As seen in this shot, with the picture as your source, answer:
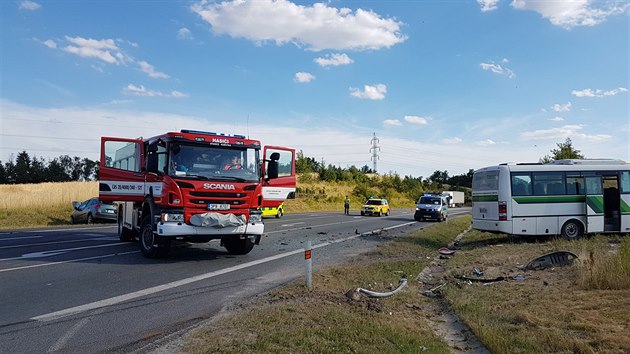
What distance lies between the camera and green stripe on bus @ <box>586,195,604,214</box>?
1764 centimetres

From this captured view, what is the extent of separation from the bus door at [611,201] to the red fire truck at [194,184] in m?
12.2

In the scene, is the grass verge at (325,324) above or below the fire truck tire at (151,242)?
below

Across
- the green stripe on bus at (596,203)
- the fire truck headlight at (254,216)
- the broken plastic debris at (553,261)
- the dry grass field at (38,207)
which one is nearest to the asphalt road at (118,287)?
the fire truck headlight at (254,216)

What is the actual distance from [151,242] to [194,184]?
2.21 m

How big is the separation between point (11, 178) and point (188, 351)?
109 m

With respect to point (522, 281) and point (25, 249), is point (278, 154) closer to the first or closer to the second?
point (522, 281)

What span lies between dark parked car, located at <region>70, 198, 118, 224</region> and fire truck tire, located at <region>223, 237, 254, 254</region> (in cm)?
1503

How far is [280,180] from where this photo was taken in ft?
43.8

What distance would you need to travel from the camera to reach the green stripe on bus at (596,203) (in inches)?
695

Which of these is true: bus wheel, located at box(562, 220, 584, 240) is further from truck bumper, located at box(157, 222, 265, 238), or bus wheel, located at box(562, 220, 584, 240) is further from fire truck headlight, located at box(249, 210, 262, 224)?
truck bumper, located at box(157, 222, 265, 238)

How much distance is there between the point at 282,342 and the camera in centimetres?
552

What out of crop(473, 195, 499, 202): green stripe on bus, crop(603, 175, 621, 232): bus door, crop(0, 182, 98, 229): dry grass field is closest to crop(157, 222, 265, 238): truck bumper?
crop(473, 195, 499, 202): green stripe on bus

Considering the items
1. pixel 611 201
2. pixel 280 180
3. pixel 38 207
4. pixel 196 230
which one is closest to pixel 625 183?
pixel 611 201

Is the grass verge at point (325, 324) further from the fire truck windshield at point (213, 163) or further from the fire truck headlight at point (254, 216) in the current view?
the fire truck windshield at point (213, 163)
